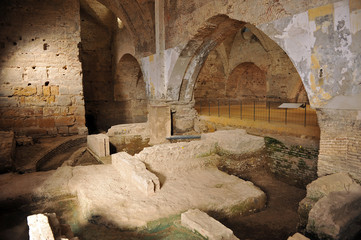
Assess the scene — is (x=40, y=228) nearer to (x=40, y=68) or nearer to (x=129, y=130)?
(x=129, y=130)

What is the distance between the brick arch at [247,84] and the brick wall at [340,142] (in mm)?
11970

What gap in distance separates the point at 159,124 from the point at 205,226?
5.74m

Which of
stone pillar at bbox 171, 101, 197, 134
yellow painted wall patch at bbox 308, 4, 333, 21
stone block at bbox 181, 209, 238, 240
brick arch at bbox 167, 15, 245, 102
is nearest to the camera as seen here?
stone block at bbox 181, 209, 238, 240

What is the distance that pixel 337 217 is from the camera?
2.91 meters

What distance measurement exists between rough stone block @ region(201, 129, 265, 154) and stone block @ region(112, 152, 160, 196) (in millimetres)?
2030

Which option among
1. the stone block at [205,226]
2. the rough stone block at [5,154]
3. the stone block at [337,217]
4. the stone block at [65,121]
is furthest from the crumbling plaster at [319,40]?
the stone block at [65,121]

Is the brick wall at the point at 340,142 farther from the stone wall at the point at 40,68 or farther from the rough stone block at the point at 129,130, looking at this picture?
the stone wall at the point at 40,68

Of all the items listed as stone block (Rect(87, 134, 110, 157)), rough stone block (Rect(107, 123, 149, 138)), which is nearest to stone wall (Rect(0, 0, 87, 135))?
rough stone block (Rect(107, 123, 149, 138))

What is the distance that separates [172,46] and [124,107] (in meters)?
7.43

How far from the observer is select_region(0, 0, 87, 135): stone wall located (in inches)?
328

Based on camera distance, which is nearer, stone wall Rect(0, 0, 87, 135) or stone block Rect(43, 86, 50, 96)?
stone wall Rect(0, 0, 87, 135)

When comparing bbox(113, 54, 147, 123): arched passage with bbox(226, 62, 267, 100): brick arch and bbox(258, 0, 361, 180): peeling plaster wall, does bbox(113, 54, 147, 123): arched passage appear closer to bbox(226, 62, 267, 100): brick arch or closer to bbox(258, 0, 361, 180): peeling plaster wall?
bbox(226, 62, 267, 100): brick arch

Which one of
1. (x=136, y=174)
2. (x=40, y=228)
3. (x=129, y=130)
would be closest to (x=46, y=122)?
(x=129, y=130)

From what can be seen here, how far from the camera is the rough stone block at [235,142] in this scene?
222 inches
